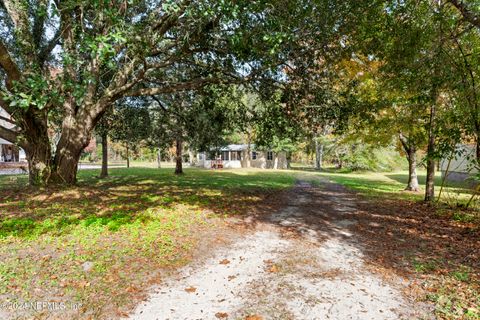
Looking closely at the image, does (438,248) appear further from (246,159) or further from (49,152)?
(246,159)

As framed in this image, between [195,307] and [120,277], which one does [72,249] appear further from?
[195,307]

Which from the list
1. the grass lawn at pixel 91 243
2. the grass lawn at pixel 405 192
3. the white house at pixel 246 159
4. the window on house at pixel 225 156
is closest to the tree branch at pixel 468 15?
the grass lawn at pixel 405 192

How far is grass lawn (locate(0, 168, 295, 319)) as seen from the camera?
3.81 m

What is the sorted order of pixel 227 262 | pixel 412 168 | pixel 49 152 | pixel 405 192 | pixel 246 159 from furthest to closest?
pixel 246 159 → pixel 412 168 → pixel 405 192 → pixel 49 152 → pixel 227 262

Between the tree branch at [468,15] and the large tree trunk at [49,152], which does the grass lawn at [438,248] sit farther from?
the large tree trunk at [49,152]

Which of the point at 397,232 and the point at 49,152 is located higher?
the point at 49,152

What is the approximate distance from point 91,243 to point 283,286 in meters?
3.62

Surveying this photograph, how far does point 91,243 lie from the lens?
5.34m

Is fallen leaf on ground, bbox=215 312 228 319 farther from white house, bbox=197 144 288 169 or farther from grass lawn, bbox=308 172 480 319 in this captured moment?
white house, bbox=197 144 288 169

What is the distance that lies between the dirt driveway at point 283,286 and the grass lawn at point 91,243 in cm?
54

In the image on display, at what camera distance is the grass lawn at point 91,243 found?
3814 mm

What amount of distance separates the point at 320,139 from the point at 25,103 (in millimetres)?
31395

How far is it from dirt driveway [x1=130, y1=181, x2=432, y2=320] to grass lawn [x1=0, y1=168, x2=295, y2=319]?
1.76 feet

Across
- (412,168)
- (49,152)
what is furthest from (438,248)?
(412,168)
